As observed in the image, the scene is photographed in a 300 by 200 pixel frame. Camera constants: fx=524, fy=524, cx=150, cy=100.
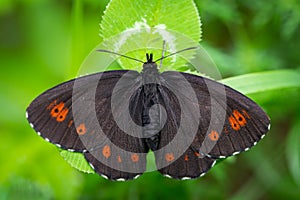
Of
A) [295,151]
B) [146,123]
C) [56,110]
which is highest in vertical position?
[56,110]

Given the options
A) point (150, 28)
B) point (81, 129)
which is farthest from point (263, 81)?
point (81, 129)

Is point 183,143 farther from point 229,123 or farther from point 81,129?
point 81,129

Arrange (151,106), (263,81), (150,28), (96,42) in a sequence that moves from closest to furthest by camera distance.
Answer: (151,106), (150,28), (263,81), (96,42)

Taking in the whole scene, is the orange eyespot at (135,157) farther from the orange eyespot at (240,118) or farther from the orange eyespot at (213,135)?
the orange eyespot at (240,118)

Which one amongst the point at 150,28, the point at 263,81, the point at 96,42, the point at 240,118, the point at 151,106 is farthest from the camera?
the point at 96,42

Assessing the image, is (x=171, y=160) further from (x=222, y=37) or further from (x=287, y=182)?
(x=222, y=37)

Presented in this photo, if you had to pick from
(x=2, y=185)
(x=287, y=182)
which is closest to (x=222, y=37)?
(x=287, y=182)

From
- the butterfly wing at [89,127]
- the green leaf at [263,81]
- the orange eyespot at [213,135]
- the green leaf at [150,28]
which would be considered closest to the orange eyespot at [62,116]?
the butterfly wing at [89,127]
